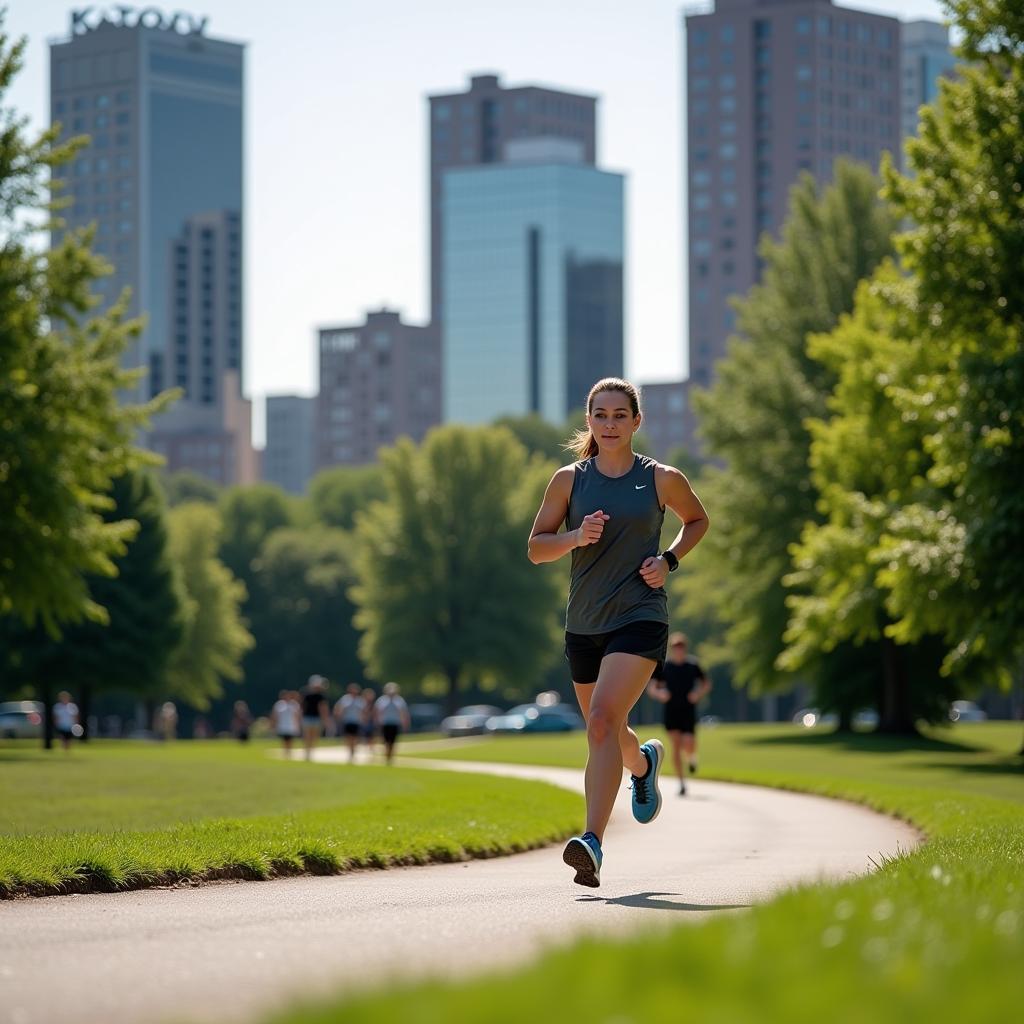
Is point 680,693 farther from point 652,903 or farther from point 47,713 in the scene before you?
point 47,713

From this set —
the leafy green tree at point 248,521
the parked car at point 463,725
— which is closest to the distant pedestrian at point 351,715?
the parked car at point 463,725

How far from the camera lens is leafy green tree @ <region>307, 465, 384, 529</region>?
127 metres

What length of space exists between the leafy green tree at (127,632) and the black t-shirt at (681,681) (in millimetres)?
37105

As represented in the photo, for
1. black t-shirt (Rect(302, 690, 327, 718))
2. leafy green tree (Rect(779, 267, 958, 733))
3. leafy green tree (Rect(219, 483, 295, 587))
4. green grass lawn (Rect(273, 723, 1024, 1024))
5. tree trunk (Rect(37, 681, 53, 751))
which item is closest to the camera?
green grass lawn (Rect(273, 723, 1024, 1024))

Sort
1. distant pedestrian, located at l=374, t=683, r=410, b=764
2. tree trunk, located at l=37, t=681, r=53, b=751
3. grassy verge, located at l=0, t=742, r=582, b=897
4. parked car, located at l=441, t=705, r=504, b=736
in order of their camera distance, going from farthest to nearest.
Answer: parked car, located at l=441, t=705, r=504, b=736 < tree trunk, located at l=37, t=681, r=53, b=751 < distant pedestrian, located at l=374, t=683, r=410, b=764 < grassy verge, located at l=0, t=742, r=582, b=897

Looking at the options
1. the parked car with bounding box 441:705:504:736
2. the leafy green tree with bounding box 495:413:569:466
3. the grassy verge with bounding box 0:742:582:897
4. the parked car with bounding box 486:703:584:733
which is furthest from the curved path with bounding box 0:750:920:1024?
the leafy green tree with bounding box 495:413:569:466

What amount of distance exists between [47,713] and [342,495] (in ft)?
244

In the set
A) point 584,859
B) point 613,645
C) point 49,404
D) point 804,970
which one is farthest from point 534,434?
point 804,970

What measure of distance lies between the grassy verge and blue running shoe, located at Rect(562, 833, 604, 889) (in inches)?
97.5

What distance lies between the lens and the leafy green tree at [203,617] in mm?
78875

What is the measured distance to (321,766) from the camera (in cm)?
3225

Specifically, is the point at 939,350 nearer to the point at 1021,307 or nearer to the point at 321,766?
the point at 1021,307

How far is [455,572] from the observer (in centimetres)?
8150

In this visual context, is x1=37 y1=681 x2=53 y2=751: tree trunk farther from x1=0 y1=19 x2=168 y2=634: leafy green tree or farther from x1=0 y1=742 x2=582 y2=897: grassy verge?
x1=0 y1=742 x2=582 y2=897: grassy verge
